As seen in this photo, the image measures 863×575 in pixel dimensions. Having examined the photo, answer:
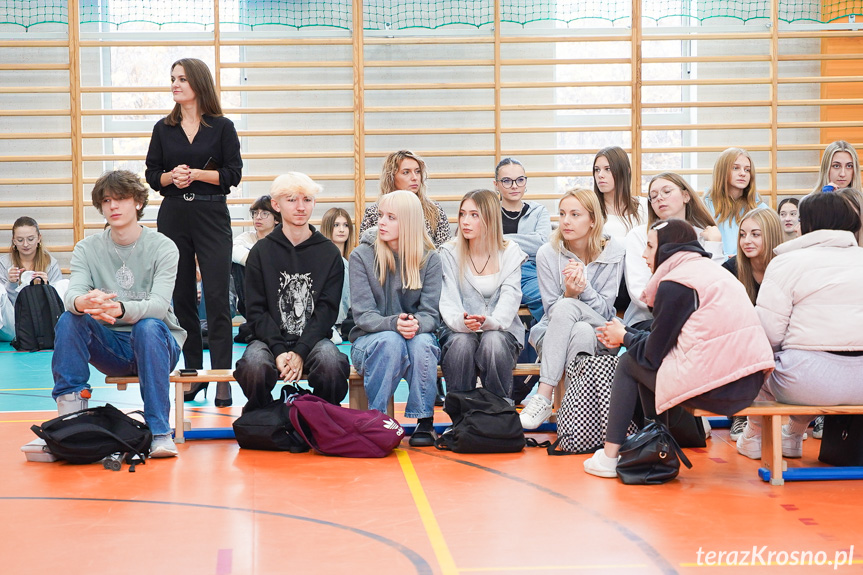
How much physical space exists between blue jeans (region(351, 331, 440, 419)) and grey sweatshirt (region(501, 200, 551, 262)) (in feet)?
3.45

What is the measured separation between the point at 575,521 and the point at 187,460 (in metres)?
1.58

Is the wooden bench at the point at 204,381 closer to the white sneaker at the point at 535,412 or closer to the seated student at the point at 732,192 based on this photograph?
the white sneaker at the point at 535,412

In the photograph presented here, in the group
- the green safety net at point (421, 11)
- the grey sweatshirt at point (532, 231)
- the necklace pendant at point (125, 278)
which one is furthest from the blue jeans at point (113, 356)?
the green safety net at point (421, 11)

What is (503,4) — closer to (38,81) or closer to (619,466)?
(38,81)

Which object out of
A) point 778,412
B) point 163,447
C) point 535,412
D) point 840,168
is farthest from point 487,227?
point 840,168

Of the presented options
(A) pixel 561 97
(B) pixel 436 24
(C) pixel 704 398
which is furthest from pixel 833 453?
(B) pixel 436 24

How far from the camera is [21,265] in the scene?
704cm

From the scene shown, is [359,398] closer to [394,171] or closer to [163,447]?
[163,447]

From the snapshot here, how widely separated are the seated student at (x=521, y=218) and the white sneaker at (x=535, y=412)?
0.85 meters

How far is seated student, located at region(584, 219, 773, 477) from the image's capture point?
288 cm

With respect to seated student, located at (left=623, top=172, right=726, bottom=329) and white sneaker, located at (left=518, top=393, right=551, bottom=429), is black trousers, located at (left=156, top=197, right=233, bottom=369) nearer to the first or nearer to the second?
white sneaker, located at (left=518, top=393, right=551, bottom=429)

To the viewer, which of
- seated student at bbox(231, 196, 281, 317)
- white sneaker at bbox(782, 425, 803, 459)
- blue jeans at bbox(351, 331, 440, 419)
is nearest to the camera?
white sneaker at bbox(782, 425, 803, 459)

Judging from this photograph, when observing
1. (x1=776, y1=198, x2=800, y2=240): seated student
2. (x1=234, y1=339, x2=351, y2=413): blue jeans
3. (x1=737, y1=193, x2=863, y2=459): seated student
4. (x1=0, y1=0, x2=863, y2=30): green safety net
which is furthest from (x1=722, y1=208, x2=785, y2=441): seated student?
(x1=0, y1=0, x2=863, y2=30): green safety net

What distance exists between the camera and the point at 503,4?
7.56m
